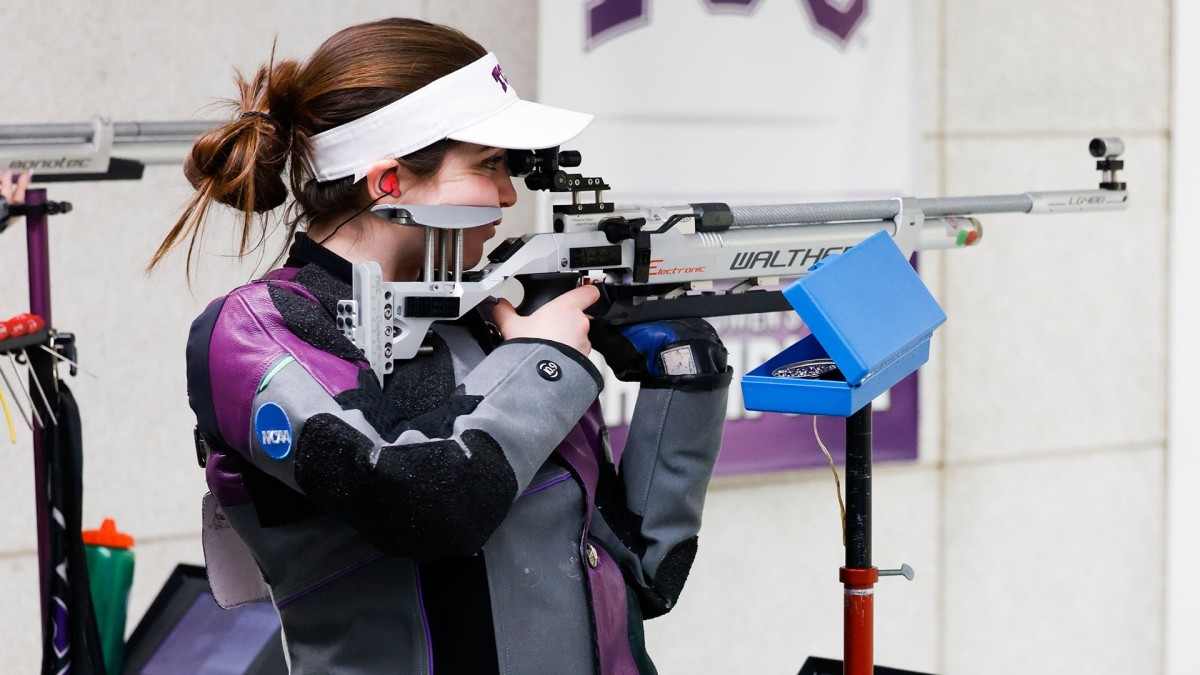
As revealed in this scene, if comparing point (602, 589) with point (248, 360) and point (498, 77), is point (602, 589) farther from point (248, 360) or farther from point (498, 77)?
point (498, 77)

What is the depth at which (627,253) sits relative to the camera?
1480 millimetres

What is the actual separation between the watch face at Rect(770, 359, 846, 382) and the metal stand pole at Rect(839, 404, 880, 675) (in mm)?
80

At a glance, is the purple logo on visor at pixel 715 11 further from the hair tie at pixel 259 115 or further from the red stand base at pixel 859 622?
the red stand base at pixel 859 622

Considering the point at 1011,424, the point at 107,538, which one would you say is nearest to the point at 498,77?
the point at 107,538

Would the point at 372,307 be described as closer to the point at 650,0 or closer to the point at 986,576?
the point at 650,0

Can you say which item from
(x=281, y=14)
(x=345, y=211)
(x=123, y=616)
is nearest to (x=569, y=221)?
(x=345, y=211)

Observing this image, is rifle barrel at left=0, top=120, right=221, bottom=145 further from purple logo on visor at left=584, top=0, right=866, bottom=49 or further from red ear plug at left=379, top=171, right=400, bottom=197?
purple logo on visor at left=584, top=0, right=866, bottom=49

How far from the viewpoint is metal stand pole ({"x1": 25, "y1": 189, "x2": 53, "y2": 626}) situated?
181 cm

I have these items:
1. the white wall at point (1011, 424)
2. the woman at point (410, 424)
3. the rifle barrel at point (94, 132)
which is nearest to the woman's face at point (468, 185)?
the woman at point (410, 424)

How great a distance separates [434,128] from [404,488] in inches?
14.1

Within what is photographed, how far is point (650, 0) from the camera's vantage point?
2.76 m

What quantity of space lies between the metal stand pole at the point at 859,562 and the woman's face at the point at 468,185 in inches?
15.9

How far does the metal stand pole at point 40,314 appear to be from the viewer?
181 centimetres

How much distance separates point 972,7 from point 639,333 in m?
2.20
